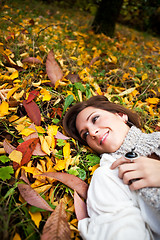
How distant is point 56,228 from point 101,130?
2.28 feet

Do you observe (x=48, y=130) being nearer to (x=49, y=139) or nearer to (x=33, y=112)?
(x=49, y=139)

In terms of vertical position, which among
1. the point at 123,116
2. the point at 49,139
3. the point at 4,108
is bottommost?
the point at 49,139

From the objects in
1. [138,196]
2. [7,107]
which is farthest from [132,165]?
[7,107]

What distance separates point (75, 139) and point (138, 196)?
715 mm

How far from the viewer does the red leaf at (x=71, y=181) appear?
121 cm

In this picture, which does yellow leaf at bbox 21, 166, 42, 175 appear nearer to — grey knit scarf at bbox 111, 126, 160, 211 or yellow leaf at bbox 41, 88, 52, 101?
grey knit scarf at bbox 111, 126, 160, 211

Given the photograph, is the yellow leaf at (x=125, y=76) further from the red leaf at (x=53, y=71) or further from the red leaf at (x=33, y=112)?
the red leaf at (x=33, y=112)

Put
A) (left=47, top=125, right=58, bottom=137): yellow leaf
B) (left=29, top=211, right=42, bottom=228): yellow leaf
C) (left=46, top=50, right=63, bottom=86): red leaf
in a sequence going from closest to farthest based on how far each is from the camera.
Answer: (left=29, top=211, right=42, bottom=228): yellow leaf → (left=47, top=125, right=58, bottom=137): yellow leaf → (left=46, top=50, right=63, bottom=86): red leaf

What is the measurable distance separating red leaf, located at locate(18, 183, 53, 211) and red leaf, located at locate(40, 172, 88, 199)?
5.4 inches

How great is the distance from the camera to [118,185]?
1.09 meters

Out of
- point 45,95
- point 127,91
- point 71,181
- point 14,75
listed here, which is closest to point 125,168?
point 71,181

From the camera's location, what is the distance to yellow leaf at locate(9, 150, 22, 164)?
46.5 inches

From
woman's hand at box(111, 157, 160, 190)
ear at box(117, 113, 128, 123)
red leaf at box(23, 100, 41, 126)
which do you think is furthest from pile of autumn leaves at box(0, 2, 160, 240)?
ear at box(117, 113, 128, 123)

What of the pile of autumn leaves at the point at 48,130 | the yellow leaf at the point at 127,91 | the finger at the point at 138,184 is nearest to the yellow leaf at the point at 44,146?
the pile of autumn leaves at the point at 48,130
